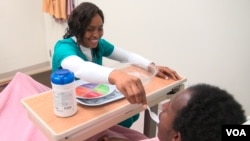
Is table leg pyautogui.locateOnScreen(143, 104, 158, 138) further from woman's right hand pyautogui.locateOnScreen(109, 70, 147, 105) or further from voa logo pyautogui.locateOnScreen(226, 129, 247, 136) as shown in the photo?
voa logo pyautogui.locateOnScreen(226, 129, 247, 136)

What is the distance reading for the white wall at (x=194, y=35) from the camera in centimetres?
180

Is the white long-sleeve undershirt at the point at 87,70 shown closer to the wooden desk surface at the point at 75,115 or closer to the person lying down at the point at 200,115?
the wooden desk surface at the point at 75,115

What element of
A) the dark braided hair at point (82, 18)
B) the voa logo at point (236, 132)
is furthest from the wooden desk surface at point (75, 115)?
the voa logo at point (236, 132)

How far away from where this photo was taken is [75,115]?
982 millimetres

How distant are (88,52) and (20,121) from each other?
51 centimetres

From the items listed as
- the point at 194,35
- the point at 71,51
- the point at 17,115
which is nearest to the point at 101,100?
the point at 71,51

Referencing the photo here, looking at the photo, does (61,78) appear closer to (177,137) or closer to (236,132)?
(177,137)

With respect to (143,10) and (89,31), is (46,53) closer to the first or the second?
(143,10)

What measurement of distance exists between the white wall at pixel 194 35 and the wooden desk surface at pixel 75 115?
0.90 meters

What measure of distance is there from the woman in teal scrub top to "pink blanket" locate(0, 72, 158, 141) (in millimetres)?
285

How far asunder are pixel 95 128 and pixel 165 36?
1345 mm

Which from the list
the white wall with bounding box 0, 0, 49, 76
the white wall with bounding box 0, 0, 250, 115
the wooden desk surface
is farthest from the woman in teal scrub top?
the white wall with bounding box 0, 0, 49, 76

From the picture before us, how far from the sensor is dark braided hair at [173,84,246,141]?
638 millimetres

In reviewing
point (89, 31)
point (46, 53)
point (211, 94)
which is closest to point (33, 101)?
point (89, 31)
